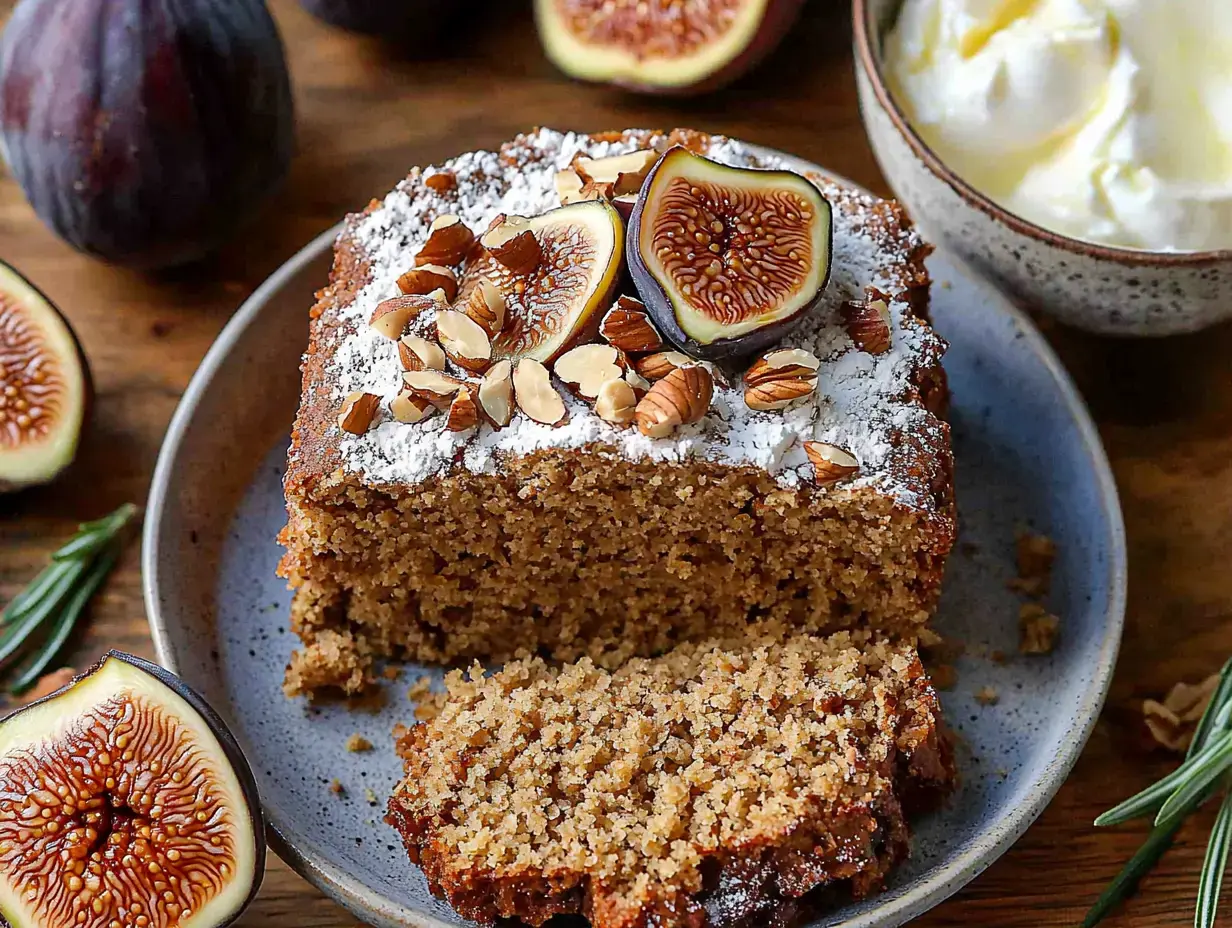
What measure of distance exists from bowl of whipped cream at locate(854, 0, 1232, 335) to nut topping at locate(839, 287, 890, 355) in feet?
1.49

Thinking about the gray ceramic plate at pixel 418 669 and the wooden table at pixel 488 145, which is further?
the wooden table at pixel 488 145

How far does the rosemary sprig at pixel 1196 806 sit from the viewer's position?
2850 mm

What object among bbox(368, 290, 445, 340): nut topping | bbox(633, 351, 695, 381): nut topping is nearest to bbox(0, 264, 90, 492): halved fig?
bbox(368, 290, 445, 340): nut topping

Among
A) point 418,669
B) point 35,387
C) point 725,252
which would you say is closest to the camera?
point 725,252

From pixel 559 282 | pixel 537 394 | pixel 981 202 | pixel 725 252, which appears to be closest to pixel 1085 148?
pixel 981 202

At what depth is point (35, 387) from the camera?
12.0 ft

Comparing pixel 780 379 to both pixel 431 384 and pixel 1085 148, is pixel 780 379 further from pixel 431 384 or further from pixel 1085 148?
pixel 1085 148

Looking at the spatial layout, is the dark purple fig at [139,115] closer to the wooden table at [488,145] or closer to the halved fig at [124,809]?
the wooden table at [488,145]

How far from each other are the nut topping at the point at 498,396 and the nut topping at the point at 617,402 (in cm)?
21

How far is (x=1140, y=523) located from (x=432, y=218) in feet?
6.99

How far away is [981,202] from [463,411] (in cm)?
143

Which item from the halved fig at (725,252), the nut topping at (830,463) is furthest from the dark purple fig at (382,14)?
the nut topping at (830,463)

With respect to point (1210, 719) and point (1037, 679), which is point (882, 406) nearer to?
point (1037, 679)

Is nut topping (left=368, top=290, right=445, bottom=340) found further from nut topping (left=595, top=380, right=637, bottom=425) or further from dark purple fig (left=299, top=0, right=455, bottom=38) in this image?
dark purple fig (left=299, top=0, right=455, bottom=38)
